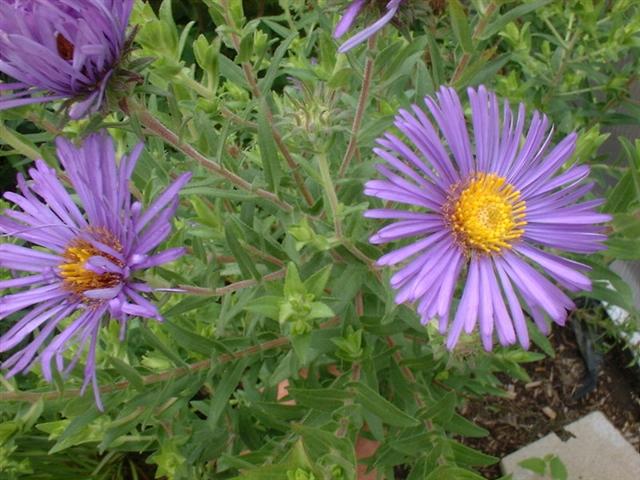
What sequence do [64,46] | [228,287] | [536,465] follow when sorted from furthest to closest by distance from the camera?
[536,465], [228,287], [64,46]

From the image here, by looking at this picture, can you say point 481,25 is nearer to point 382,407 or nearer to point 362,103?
point 362,103

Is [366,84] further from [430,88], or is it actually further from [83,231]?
[83,231]

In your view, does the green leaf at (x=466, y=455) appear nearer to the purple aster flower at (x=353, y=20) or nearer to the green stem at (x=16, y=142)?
the purple aster flower at (x=353, y=20)

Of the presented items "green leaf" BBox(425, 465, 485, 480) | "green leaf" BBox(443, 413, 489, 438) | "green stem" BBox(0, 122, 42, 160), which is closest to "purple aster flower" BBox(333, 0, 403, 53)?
"green stem" BBox(0, 122, 42, 160)

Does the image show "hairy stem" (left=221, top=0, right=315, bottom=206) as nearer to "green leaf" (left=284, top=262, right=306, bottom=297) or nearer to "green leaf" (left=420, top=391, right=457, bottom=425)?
"green leaf" (left=284, top=262, right=306, bottom=297)

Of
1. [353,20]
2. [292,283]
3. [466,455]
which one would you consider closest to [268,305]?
[292,283]

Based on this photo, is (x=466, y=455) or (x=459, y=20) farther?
(x=466, y=455)
